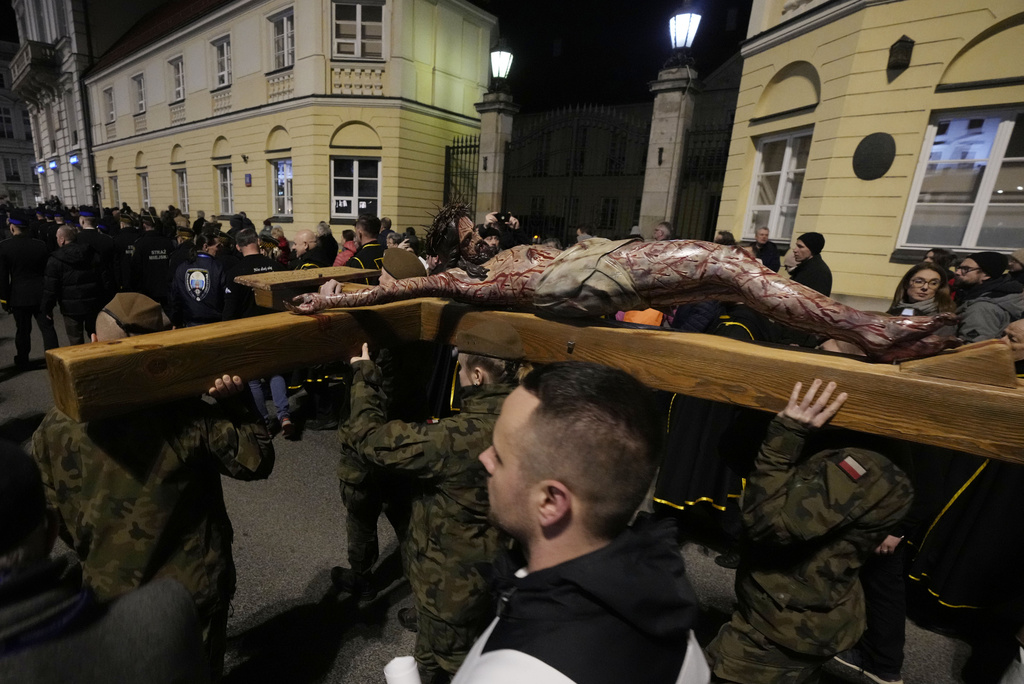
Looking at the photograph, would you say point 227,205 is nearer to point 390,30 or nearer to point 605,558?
point 390,30

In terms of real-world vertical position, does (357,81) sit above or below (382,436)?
above

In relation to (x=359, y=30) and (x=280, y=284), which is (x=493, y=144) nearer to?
(x=359, y=30)

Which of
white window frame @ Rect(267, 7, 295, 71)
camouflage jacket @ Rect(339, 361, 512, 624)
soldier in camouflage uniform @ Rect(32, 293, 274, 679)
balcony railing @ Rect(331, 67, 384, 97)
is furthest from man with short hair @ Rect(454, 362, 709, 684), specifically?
white window frame @ Rect(267, 7, 295, 71)

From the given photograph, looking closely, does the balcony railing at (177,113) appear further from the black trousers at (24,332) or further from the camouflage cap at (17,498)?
the camouflage cap at (17,498)

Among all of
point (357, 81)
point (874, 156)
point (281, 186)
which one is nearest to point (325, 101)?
point (357, 81)

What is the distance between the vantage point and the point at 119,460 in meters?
1.85

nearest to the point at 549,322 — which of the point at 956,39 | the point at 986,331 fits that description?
the point at 986,331

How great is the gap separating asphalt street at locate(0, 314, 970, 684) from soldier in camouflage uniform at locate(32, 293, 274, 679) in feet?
2.32

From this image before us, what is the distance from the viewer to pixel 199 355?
60.1 inches

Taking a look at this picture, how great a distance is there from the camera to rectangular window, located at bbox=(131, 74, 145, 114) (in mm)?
19859

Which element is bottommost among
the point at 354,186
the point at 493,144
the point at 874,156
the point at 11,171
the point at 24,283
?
the point at 24,283

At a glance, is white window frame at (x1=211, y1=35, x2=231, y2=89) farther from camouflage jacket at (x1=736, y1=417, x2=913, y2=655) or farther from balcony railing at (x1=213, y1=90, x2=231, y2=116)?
camouflage jacket at (x1=736, y1=417, x2=913, y2=655)

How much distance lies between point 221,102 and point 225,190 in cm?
281

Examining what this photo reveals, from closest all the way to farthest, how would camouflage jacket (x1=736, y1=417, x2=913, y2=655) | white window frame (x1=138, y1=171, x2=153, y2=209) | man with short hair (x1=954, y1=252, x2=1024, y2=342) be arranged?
camouflage jacket (x1=736, y1=417, x2=913, y2=655) → man with short hair (x1=954, y1=252, x2=1024, y2=342) → white window frame (x1=138, y1=171, x2=153, y2=209)
